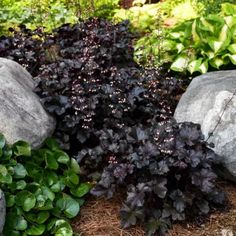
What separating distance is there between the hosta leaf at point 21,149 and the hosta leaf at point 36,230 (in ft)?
1.70

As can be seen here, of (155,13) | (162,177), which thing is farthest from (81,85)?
(155,13)

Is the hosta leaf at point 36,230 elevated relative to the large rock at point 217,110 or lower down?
lower down

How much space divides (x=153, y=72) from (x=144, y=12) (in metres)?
2.35

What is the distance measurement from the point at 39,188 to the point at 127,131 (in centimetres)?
75

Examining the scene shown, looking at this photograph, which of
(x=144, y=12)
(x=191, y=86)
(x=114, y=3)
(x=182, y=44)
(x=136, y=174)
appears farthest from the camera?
(x=114, y=3)

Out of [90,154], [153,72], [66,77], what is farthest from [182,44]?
[90,154]

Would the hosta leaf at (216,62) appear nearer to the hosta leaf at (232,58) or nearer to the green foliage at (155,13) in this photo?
the hosta leaf at (232,58)

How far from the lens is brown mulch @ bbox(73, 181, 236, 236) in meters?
3.30

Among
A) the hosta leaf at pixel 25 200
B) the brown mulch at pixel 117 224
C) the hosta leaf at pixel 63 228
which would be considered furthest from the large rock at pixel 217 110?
the hosta leaf at pixel 25 200

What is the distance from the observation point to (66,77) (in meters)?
4.02

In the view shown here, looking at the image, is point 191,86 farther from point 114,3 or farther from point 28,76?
point 114,3

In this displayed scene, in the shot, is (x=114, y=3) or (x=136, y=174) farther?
(x=114, y=3)

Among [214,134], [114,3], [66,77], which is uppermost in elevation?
[66,77]

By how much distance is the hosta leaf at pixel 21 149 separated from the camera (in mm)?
3418
